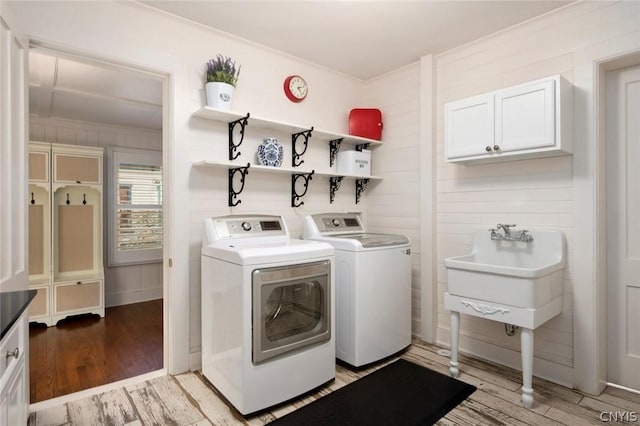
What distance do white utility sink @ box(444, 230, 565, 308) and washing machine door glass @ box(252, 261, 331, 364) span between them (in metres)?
0.87

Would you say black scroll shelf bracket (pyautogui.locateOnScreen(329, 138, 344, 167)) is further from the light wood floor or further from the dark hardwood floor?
the dark hardwood floor

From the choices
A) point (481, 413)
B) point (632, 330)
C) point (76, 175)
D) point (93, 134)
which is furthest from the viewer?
point (93, 134)

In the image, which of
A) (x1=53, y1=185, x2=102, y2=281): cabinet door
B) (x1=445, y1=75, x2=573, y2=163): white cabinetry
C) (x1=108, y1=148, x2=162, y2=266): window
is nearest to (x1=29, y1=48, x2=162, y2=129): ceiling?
(x1=108, y1=148, x2=162, y2=266): window

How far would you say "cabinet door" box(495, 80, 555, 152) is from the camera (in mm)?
2043

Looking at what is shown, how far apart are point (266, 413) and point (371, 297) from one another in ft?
3.28

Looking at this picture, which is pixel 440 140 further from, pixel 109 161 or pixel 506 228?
pixel 109 161

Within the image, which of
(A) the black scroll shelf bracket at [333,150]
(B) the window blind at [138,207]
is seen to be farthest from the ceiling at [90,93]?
(A) the black scroll shelf bracket at [333,150]

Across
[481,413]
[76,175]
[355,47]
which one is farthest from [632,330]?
[76,175]

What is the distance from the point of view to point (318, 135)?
2.99 m

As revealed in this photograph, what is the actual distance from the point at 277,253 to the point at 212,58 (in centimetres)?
158

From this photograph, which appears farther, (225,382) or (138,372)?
(138,372)

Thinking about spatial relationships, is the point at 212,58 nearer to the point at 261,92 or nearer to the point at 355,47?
the point at 261,92

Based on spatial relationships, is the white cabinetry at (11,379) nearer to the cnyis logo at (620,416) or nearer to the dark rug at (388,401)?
the dark rug at (388,401)

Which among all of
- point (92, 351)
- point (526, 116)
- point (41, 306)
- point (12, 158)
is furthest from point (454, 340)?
point (41, 306)
